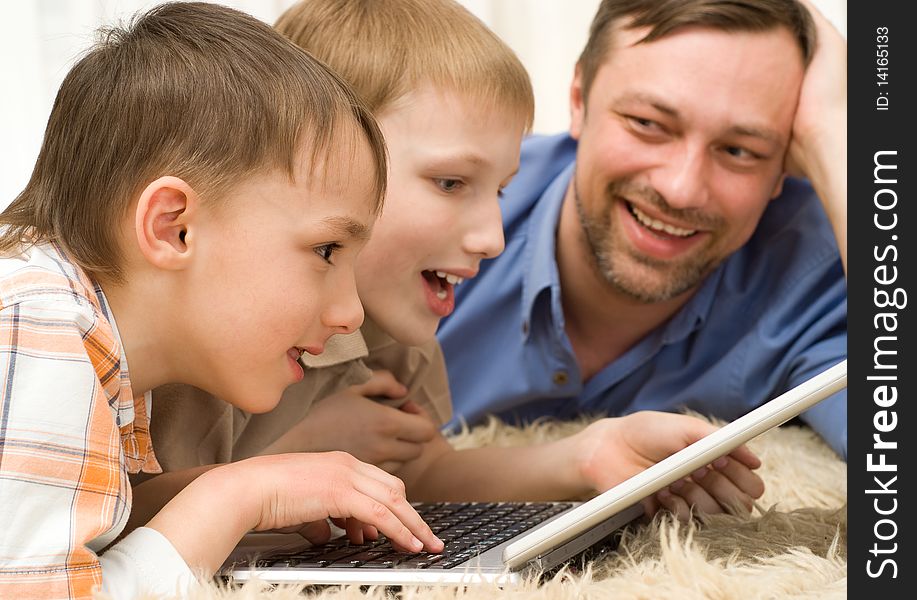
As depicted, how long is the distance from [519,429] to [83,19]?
146 centimetres

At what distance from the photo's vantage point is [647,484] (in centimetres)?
81

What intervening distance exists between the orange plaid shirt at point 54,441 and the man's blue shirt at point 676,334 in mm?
1106

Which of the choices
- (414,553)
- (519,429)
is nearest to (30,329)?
(414,553)

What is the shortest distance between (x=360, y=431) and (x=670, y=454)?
15.2 inches

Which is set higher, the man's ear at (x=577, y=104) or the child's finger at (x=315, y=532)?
the man's ear at (x=577, y=104)

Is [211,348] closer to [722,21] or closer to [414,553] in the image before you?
[414,553]

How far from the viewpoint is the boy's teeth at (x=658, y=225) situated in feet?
5.73

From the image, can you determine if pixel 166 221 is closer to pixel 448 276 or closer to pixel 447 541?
pixel 447 541

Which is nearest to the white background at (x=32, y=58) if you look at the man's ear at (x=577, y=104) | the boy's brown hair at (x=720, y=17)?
the boy's brown hair at (x=720, y=17)

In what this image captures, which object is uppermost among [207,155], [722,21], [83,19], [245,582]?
[83,19]

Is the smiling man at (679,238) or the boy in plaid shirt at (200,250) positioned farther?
the smiling man at (679,238)

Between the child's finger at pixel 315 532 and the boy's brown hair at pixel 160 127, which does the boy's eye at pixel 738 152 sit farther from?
the child's finger at pixel 315 532

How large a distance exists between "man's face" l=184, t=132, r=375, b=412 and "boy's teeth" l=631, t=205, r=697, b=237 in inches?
35.0
